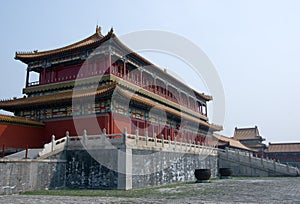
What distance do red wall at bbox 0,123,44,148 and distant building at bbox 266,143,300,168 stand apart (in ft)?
130

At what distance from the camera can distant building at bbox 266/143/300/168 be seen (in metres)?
47.3

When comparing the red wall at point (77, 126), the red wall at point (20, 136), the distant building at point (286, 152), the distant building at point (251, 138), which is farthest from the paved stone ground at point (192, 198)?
the distant building at point (251, 138)

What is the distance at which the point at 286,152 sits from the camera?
4812 cm

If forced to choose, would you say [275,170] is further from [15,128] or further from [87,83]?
[15,128]

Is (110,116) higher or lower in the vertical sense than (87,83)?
lower

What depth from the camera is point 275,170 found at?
88.4 feet

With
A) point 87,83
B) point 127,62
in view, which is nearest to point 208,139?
point 127,62

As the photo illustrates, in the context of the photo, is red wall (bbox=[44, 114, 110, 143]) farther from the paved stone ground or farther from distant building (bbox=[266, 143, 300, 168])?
distant building (bbox=[266, 143, 300, 168])

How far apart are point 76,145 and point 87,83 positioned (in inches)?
248

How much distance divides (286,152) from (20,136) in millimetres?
42864

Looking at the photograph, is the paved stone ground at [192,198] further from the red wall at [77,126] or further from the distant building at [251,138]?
the distant building at [251,138]

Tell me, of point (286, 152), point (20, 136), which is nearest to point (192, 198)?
point (20, 136)

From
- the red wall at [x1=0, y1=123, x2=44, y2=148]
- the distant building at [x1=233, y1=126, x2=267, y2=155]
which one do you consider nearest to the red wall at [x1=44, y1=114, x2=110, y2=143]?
the red wall at [x1=0, y1=123, x2=44, y2=148]

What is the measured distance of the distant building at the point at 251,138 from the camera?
53.9 m
